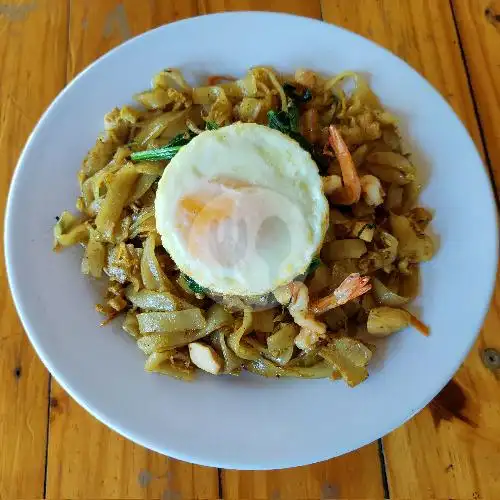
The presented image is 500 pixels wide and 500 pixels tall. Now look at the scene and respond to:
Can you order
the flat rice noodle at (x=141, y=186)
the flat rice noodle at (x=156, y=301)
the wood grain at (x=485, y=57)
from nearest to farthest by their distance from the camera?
the flat rice noodle at (x=156, y=301) < the flat rice noodle at (x=141, y=186) < the wood grain at (x=485, y=57)

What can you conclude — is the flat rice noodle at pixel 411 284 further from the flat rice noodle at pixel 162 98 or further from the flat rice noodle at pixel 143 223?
the flat rice noodle at pixel 162 98

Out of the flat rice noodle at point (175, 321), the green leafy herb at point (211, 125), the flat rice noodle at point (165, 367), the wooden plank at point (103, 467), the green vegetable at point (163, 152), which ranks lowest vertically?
the wooden plank at point (103, 467)

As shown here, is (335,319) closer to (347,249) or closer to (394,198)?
(347,249)

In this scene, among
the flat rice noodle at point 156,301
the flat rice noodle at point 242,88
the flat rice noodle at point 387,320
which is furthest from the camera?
the flat rice noodle at point 242,88

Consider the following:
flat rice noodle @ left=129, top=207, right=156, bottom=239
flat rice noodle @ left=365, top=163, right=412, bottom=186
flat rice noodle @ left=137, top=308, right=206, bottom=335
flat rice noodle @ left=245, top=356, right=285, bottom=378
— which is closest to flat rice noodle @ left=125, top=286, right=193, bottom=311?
flat rice noodle @ left=137, top=308, right=206, bottom=335

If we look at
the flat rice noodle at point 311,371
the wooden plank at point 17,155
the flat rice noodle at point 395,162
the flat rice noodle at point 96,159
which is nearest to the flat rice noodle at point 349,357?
the flat rice noodle at point 311,371

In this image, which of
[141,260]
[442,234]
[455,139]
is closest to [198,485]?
[141,260]

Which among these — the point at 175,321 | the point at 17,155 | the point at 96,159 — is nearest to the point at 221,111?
the point at 96,159

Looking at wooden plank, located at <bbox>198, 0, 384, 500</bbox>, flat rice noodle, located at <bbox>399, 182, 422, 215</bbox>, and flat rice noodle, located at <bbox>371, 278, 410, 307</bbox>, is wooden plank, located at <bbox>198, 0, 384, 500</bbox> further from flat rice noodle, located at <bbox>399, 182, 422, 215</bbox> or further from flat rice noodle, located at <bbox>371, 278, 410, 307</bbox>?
flat rice noodle, located at <bbox>399, 182, 422, 215</bbox>
